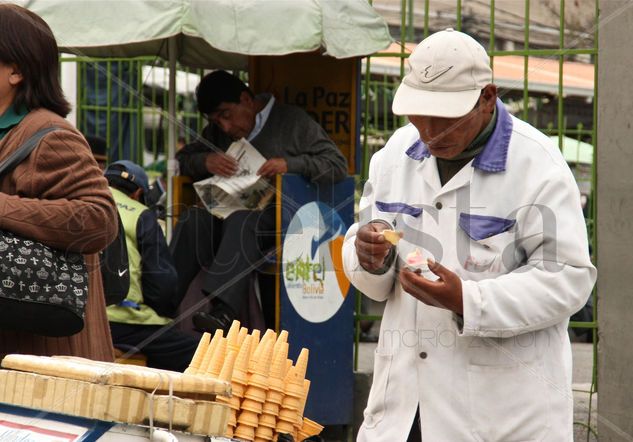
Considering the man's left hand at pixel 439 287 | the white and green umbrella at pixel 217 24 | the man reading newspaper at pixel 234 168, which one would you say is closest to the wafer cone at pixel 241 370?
the man's left hand at pixel 439 287

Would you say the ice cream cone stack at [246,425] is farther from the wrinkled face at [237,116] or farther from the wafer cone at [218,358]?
the wrinkled face at [237,116]

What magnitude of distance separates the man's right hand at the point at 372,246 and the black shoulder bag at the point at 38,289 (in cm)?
87

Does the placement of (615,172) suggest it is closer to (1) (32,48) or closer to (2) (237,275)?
(2) (237,275)

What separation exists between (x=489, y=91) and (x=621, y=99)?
9.84ft

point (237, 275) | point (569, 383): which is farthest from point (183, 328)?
point (569, 383)

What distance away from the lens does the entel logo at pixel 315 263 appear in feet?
22.1

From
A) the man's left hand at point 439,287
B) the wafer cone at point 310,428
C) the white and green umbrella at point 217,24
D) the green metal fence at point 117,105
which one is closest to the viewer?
the man's left hand at point 439,287

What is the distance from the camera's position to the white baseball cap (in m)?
3.33

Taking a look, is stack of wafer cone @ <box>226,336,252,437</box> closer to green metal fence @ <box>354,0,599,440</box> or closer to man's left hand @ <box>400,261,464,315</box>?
man's left hand @ <box>400,261,464,315</box>

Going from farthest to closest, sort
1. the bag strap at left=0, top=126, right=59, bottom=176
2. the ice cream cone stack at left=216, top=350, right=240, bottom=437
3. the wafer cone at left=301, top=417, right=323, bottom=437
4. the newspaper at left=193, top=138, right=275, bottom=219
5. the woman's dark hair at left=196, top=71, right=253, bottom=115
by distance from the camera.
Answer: the woman's dark hair at left=196, top=71, right=253, bottom=115 < the newspaper at left=193, top=138, right=275, bottom=219 < the wafer cone at left=301, top=417, right=323, bottom=437 < the ice cream cone stack at left=216, top=350, right=240, bottom=437 < the bag strap at left=0, top=126, right=59, bottom=176

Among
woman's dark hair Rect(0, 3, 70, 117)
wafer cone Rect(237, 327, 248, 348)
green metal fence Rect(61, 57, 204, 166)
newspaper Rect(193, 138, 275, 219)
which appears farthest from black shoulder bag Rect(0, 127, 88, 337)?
green metal fence Rect(61, 57, 204, 166)

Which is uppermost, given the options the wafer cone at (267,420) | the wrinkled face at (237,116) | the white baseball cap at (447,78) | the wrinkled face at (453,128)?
the wrinkled face at (237,116)

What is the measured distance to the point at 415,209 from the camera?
3506mm

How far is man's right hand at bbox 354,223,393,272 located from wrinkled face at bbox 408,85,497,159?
0.95 feet
